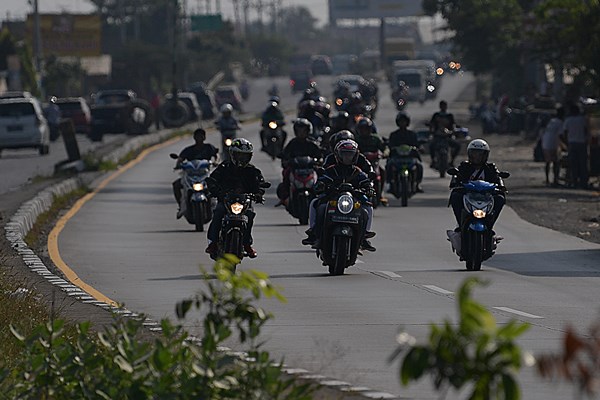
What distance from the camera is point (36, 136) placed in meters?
49.8

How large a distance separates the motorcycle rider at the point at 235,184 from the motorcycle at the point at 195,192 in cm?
516

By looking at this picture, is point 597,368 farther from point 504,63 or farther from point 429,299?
point 504,63

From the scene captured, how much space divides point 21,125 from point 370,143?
79.0 feet

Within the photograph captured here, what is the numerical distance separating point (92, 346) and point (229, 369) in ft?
2.93

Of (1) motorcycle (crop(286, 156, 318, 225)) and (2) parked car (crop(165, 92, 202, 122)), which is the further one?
(2) parked car (crop(165, 92, 202, 122))

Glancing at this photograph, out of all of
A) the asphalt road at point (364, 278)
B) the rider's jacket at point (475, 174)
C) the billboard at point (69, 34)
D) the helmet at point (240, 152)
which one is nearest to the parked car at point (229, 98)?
the billboard at point (69, 34)

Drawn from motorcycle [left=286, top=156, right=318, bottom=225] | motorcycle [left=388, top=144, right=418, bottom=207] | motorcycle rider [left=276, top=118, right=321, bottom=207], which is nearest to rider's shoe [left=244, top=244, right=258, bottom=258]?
motorcycle [left=286, top=156, right=318, bottom=225]

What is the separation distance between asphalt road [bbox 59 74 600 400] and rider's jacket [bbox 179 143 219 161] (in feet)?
3.60

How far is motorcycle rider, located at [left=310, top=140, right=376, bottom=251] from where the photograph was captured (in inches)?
709

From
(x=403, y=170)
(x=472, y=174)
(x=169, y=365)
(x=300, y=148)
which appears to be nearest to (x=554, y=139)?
(x=403, y=170)

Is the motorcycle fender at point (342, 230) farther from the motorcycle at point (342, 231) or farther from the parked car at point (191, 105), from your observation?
the parked car at point (191, 105)

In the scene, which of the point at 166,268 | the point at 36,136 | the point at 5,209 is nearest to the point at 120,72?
the point at 36,136

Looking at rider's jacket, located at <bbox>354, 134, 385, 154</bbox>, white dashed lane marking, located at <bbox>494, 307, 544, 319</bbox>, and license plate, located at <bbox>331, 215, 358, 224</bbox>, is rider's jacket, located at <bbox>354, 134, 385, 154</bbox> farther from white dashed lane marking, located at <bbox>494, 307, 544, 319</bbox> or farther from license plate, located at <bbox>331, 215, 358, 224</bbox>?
white dashed lane marking, located at <bbox>494, 307, 544, 319</bbox>

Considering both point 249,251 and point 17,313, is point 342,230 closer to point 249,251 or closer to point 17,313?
point 249,251
